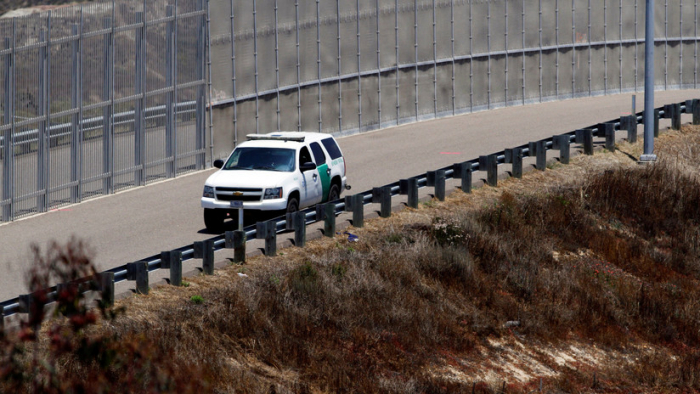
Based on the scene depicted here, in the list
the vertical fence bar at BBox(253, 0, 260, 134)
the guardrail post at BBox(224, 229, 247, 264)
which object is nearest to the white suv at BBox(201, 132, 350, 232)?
the guardrail post at BBox(224, 229, 247, 264)

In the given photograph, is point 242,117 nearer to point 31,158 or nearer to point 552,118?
point 31,158

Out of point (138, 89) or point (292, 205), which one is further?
point (138, 89)

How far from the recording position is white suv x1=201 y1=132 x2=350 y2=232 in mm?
19969

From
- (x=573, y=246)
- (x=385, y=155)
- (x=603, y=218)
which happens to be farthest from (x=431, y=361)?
(x=385, y=155)

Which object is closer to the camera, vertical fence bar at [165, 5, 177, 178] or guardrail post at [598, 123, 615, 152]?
vertical fence bar at [165, 5, 177, 178]

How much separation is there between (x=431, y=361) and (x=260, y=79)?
680 inches

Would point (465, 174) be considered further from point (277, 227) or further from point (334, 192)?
point (277, 227)

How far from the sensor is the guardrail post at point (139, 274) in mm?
14992

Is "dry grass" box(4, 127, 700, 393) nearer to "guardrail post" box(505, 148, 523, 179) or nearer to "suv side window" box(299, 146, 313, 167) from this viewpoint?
"guardrail post" box(505, 148, 523, 179)

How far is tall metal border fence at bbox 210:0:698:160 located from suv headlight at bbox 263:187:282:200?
33.2 ft

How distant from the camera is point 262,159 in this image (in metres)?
21.1

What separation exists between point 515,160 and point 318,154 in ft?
19.3

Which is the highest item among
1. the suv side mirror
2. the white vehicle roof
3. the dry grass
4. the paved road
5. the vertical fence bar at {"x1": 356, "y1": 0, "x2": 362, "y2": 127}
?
the vertical fence bar at {"x1": 356, "y1": 0, "x2": 362, "y2": 127}

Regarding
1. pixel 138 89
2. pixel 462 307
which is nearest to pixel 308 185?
pixel 462 307
